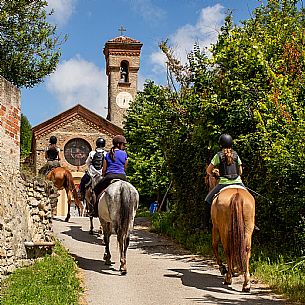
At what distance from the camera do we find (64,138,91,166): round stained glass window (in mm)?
42781

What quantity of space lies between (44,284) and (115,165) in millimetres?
3437

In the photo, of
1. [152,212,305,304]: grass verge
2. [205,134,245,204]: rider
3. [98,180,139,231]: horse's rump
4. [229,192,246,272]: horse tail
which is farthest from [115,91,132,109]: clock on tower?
[229,192,246,272]: horse tail

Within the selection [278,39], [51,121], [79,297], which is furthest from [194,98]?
[51,121]

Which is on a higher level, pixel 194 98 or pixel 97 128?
pixel 97 128

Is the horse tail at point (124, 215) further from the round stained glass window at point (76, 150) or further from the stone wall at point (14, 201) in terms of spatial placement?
the round stained glass window at point (76, 150)

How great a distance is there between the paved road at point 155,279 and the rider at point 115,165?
5.50 feet

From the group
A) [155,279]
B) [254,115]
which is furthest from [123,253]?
[254,115]

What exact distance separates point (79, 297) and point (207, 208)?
2.78 meters

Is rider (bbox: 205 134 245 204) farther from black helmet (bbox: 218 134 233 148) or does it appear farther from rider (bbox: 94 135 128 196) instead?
rider (bbox: 94 135 128 196)

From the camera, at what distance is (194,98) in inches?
518

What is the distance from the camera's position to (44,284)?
8055 millimetres

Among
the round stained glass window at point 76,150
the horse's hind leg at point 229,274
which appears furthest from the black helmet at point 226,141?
the round stained glass window at point 76,150

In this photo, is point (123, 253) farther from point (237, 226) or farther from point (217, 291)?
point (237, 226)

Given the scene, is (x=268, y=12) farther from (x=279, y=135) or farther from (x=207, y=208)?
(x=207, y=208)
